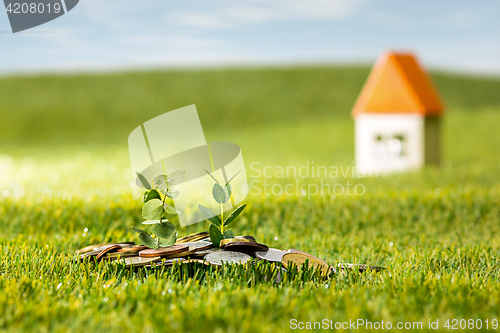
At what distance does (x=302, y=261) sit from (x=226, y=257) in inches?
21.1

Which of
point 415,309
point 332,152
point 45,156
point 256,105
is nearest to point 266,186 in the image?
point 415,309

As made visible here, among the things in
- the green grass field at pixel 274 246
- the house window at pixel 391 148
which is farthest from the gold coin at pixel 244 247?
the house window at pixel 391 148

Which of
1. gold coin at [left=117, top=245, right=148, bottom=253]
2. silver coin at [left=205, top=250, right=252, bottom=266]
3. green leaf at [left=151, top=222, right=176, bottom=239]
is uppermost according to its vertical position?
green leaf at [left=151, top=222, right=176, bottom=239]

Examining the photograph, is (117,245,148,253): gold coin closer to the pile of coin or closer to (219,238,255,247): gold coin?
the pile of coin

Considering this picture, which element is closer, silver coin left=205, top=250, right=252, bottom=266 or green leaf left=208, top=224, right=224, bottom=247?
silver coin left=205, top=250, right=252, bottom=266

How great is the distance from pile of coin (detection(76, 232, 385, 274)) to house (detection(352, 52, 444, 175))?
566 centimetres

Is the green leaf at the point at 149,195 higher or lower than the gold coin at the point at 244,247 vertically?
higher

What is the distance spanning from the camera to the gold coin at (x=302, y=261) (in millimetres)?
2711

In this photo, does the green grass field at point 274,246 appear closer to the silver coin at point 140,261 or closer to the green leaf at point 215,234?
the silver coin at point 140,261

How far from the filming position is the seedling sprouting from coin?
2.71m

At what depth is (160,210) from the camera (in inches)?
108

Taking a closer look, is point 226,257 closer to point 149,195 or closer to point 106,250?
point 149,195

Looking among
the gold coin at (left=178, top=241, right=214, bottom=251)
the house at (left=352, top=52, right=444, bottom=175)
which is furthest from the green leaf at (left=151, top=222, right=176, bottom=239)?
the house at (left=352, top=52, right=444, bottom=175)

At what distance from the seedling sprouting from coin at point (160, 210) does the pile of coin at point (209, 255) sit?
0.07 m
